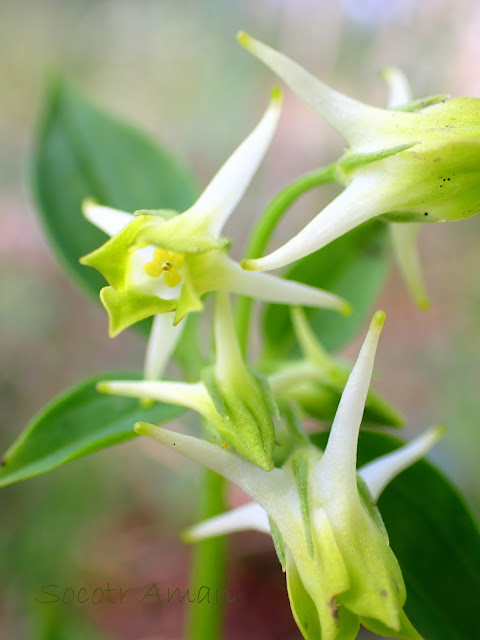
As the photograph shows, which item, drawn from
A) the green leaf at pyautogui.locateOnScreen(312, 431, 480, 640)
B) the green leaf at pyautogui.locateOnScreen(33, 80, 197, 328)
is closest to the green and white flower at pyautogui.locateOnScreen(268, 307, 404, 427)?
the green leaf at pyautogui.locateOnScreen(312, 431, 480, 640)

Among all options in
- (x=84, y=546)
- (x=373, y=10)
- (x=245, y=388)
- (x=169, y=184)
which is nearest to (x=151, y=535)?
(x=84, y=546)

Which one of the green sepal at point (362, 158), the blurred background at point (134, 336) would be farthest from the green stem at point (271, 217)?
the blurred background at point (134, 336)

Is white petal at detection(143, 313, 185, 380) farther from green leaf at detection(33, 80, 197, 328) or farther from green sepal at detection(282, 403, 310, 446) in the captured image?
green leaf at detection(33, 80, 197, 328)

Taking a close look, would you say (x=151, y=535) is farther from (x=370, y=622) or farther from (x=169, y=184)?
(x=370, y=622)

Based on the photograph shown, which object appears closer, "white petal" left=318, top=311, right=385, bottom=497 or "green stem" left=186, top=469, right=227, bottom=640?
Answer: "white petal" left=318, top=311, right=385, bottom=497

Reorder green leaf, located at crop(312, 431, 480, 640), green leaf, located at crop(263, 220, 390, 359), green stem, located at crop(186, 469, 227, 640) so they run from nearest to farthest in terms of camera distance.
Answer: green leaf, located at crop(312, 431, 480, 640)
green stem, located at crop(186, 469, 227, 640)
green leaf, located at crop(263, 220, 390, 359)

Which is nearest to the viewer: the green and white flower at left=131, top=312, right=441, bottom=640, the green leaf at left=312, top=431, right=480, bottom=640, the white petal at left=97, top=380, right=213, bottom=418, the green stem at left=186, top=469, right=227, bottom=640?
the green and white flower at left=131, top=312, right=441, bottom=640

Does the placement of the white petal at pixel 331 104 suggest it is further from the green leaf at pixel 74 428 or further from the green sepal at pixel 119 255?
the green leaf at pixel 74 428
